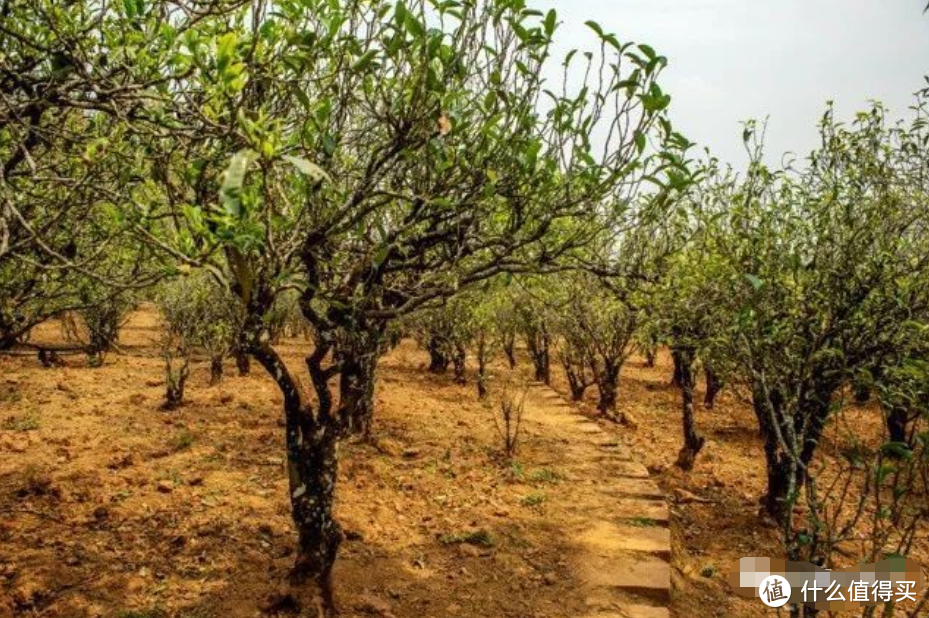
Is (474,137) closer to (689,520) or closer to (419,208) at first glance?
(419,208)

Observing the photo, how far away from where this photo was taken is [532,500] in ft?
25.9

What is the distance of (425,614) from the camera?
5242 mm

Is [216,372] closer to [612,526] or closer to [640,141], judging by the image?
[612,526]

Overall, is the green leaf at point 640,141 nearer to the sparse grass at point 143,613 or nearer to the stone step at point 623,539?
the stone step at point 623,539

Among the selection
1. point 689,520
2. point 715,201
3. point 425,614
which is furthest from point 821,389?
point 425,614

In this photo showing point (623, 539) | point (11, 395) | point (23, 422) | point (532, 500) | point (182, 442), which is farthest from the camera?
point (11, 395)

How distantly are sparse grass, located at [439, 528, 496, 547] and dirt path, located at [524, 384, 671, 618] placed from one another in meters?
0.93

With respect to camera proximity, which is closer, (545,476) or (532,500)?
(532,500)

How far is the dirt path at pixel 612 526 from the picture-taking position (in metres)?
5.73

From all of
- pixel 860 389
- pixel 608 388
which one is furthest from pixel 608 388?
pixel 860 389

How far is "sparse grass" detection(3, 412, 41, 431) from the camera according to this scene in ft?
→ 30.9

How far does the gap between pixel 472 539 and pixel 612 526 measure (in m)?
1.80

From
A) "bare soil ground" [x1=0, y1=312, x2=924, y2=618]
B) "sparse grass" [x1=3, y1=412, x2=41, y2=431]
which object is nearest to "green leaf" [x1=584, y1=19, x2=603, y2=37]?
"bare soil ground" [x1=0, y1=312, x2=924, y2=618]

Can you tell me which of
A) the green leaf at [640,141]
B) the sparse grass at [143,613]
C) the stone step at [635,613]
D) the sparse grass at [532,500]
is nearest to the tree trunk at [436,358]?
the sparse grass at [532,500]
